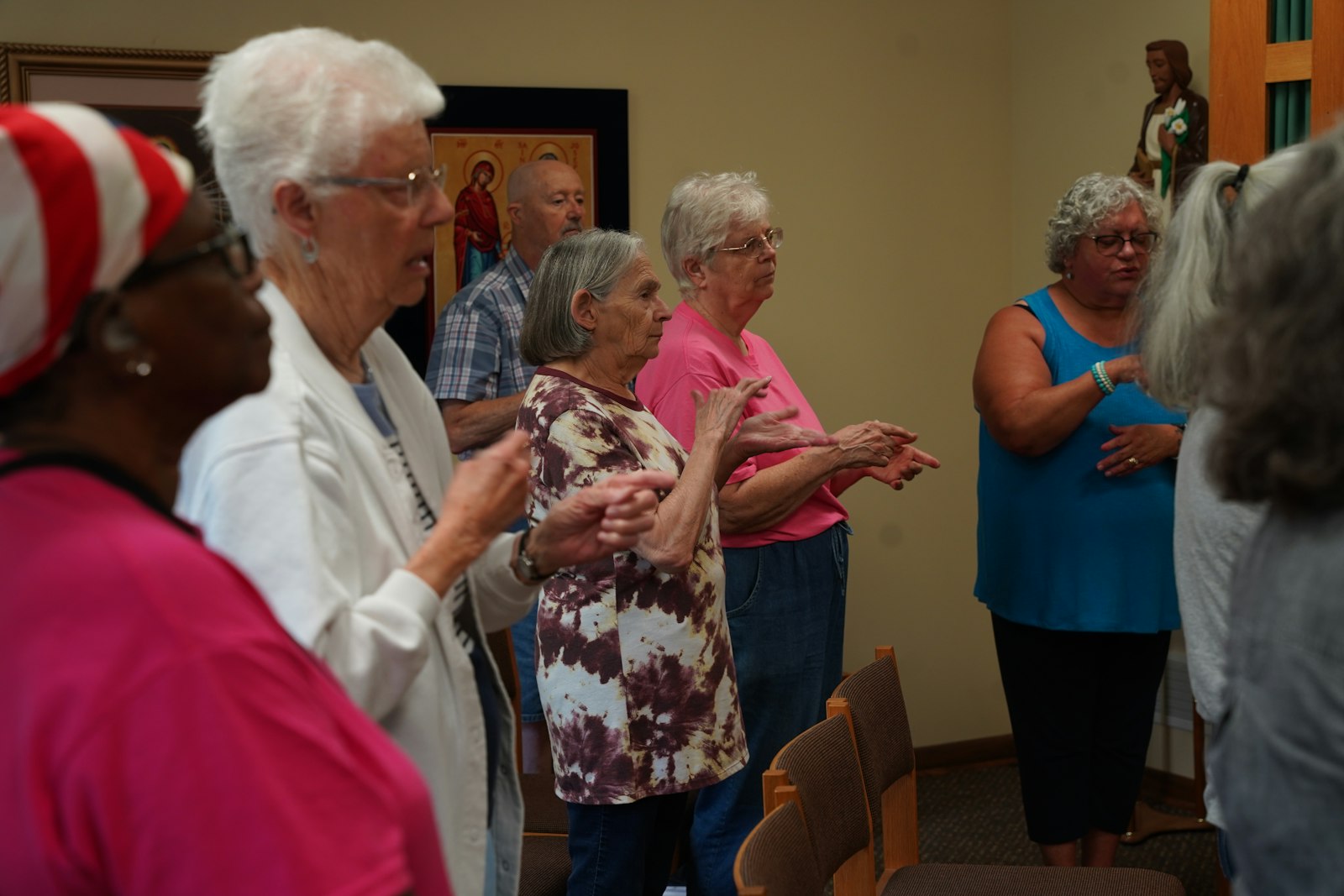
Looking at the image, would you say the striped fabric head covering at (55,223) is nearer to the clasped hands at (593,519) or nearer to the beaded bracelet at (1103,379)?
the clasped hands at (593,519)

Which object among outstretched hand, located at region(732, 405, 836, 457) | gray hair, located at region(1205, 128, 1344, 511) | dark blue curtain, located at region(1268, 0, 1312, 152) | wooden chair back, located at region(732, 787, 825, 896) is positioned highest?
A: dark blue curtain, located at region(1268, 0, 1312, 152)

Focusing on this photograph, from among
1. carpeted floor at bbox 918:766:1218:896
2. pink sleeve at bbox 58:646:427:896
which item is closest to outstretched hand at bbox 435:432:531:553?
pink sleeve at bbox 58:646:427:896

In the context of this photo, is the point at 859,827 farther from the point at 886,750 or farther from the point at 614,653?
the point at 614,653

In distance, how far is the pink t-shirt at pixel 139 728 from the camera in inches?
27.8

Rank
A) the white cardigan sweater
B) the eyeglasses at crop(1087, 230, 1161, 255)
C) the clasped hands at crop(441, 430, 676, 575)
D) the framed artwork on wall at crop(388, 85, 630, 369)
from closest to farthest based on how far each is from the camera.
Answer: the white cardigan sweater
the clasped hands at crop(441, 430, 676, 575)
the eyeglasses at crop(1087, 230, 1161, 255)
the framed artwork on wall at crop(388, 85, 630, 369)

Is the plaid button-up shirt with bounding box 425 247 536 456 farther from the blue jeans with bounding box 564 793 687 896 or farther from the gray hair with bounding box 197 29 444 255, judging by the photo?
the gray hair with bounding box 197 29 444 255

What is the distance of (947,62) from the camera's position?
4.42m

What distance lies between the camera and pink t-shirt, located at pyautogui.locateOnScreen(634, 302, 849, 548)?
2668 millimetres

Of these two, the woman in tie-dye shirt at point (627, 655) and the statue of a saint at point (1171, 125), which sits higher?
the statue of a saint at point (1171, 125)

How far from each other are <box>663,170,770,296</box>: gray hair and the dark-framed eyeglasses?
196cm

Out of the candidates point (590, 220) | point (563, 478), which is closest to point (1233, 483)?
point (563, 478)

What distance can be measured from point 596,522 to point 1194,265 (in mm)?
886

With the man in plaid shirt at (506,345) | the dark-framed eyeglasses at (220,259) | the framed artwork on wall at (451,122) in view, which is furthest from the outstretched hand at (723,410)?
the framed artwork on wall at (451,122)

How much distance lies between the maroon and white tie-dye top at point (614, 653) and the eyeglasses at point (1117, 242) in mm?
1264
